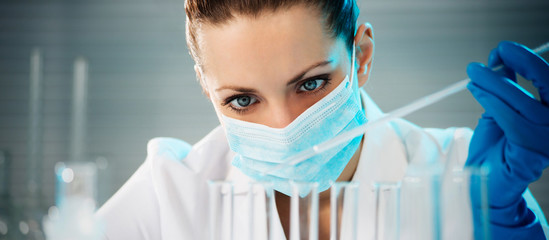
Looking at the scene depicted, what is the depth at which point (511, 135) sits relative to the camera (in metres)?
0.90

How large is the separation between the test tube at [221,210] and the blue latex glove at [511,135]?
0.47m

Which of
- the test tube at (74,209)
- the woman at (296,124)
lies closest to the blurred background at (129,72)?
the woman at (296,124)

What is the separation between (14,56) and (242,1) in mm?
4790

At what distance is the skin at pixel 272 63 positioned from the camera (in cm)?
98

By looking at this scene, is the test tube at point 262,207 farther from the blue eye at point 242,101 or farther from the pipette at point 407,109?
the blue eye at point 242,101

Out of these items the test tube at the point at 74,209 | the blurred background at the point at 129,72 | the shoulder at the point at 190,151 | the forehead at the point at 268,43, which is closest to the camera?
the test tube at the point at 74,209

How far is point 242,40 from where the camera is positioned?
1.00m

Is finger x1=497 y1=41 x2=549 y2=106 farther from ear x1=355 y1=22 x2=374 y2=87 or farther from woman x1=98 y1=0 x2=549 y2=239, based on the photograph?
ear x1=355 y1=22 x2=374 y2=87

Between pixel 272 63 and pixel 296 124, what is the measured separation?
0.47 ft

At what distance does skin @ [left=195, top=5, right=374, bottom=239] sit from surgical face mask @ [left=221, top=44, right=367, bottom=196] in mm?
19

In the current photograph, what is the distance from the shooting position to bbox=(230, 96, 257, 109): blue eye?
106 cm

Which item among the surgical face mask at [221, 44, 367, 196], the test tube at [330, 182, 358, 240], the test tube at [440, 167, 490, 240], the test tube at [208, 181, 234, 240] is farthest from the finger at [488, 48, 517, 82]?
the test tube at [208, 181, 234, 240]

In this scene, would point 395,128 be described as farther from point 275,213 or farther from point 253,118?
point 275,213

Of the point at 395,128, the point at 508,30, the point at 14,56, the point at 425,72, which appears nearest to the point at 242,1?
the point at 395,128
